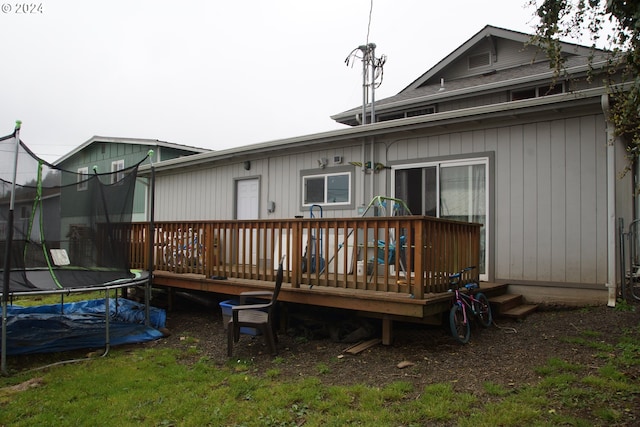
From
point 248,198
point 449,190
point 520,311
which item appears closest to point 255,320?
point 520,311

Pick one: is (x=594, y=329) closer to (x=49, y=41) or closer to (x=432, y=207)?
(x=432, y=207)

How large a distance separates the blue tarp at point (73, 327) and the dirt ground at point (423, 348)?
1.20 ft

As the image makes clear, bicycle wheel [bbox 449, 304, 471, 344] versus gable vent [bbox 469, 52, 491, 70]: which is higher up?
gable vent [bbox 469, 52, 491, 70]

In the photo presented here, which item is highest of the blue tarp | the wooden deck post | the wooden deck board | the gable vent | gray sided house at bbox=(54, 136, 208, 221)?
the gable vent

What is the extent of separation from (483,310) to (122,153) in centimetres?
1666

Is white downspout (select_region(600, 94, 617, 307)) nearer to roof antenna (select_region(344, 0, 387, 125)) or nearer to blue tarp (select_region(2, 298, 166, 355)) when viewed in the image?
blue tarp (select_region(2, 298, 166, 355))

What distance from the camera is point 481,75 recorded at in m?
12.1

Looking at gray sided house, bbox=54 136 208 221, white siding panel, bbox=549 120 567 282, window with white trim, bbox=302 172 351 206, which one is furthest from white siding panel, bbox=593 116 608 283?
gray sided house, bbox=54 136 208 221

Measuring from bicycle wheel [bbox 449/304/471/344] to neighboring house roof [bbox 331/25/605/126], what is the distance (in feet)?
22.3

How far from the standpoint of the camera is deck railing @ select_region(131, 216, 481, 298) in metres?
4.55

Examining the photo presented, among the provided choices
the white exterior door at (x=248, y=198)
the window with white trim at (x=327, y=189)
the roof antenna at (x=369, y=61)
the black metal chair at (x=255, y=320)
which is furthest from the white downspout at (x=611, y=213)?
the roof antenna at (x=369, y=61)

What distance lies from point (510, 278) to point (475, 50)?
317 inches

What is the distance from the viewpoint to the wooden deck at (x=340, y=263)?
4500mm

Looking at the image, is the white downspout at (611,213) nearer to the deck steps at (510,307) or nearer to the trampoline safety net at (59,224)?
the deck steps at (510,307)
